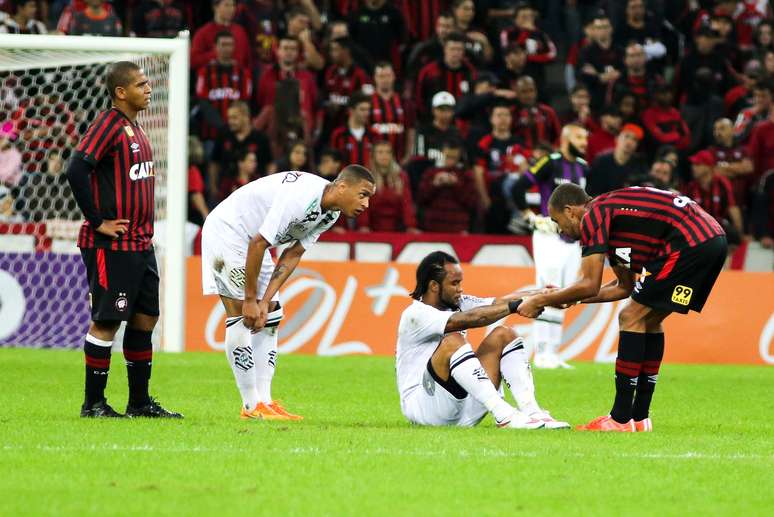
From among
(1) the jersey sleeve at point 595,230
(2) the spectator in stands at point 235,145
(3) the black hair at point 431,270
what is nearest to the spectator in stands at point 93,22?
(2) the spectator in stands at point 235,145

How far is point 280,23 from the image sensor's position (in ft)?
68.2

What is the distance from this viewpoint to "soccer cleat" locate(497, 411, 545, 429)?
898cm

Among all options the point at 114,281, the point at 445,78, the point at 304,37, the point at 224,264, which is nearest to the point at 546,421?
the point at 224,264

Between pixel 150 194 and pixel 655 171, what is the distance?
31.1ft

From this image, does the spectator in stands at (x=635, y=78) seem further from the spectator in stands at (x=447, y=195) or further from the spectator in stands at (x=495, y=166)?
the spectator in stands at (x=447, y=195)

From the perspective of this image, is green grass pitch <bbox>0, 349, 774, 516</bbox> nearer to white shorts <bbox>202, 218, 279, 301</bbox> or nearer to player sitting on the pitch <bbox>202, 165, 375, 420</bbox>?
player sitting on the pitch <bbox>202, 165, 375, 420</bbox>

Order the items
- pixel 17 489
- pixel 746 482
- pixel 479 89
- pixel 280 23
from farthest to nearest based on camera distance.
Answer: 1. pixel 280 23
2. pixel 479 89
3. pixel 746 482
4. pixel 17 489

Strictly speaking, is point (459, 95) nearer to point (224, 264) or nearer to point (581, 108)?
point (581, 108)

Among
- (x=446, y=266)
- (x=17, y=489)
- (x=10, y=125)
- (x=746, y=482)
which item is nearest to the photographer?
(x=17, y=489)

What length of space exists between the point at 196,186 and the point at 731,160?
712 cm

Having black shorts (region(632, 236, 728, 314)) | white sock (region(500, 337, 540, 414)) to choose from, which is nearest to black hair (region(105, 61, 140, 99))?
white sock (region(500, 337, 540, 414))

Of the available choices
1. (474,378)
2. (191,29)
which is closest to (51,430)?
(474,378)

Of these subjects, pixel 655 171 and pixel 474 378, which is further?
pixel 655 171

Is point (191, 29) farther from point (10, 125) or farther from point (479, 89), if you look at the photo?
point (10, 125)
